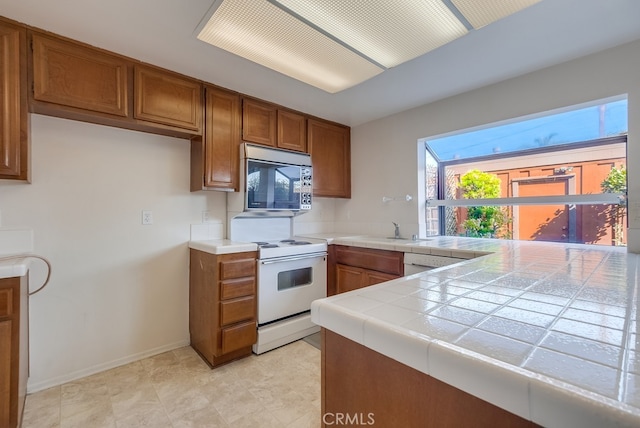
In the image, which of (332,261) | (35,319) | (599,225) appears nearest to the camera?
(35,319)

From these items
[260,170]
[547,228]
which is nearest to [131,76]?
[260,170]

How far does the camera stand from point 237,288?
2.16 metres

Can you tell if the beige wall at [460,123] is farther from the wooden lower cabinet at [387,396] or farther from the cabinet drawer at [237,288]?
Answer: the wooden lower cabinet at [387,396]

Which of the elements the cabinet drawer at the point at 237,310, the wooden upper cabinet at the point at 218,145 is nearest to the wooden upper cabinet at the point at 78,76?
the wooden upper cabinet at the point at 218,145

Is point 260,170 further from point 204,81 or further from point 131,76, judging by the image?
point 131,76

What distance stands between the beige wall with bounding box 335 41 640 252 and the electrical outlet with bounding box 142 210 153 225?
2.12 meters

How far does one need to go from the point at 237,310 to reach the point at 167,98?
1649 millimetres

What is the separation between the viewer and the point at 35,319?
6.03ft

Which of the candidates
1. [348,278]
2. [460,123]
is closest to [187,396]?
[348,278]

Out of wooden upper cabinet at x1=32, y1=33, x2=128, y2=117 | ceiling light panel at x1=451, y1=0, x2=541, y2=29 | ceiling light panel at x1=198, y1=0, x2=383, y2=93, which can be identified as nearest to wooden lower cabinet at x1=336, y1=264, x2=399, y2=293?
ceiling light panel at x1=198, y1=0, x2=383, y2=93

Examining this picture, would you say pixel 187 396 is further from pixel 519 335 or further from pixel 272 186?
pixel 519 335

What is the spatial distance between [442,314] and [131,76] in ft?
7.64

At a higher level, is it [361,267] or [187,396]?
[361,267]

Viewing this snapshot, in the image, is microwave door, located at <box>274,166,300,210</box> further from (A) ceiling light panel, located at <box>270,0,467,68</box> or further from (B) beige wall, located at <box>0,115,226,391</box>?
(A) ceiling light panel, located at <box>270,0,467,68</box>
